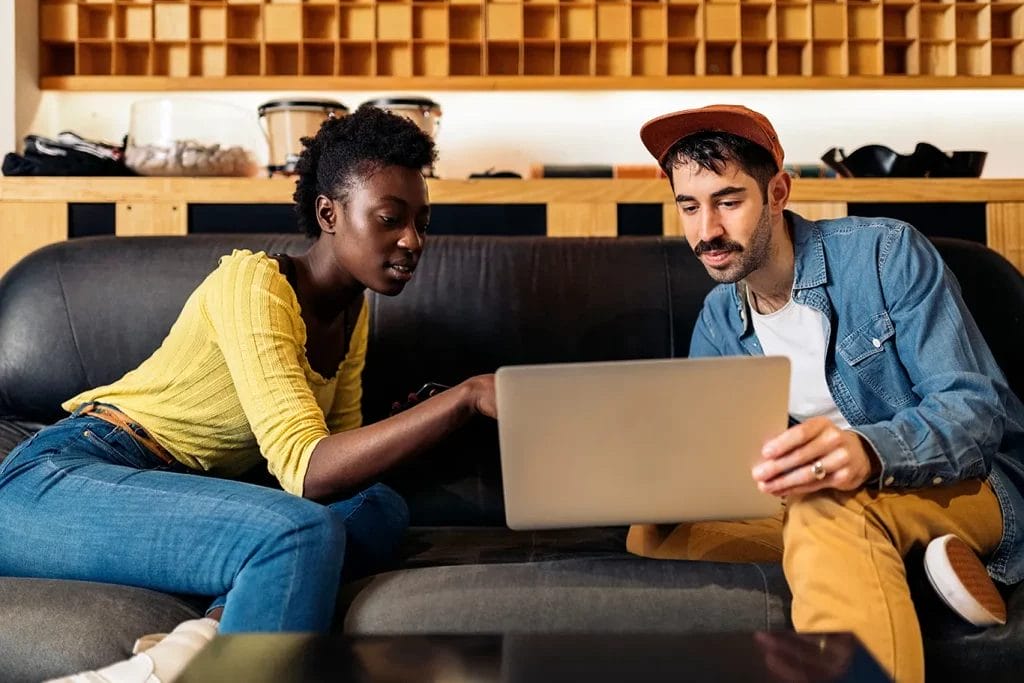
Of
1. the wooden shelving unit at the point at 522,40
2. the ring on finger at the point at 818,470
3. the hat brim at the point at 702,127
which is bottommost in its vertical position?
the ring on finger at the point at 818,470

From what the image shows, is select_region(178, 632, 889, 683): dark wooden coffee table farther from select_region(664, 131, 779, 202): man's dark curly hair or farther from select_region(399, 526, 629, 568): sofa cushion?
select_region(664, 131, 779, 202): man's dark curly hair

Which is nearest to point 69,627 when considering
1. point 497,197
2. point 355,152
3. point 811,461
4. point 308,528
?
point 308,528

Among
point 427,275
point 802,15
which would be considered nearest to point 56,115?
point 427,275

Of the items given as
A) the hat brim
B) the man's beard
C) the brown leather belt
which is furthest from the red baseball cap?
the brown leather belt

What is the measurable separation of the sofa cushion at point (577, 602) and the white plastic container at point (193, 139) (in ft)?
6.18

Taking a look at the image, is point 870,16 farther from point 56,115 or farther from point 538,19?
point 56,115

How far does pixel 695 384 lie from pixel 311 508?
564 millimetres

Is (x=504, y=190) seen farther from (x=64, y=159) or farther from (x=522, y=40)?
(x=64, y=159)

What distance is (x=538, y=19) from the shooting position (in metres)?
3.80

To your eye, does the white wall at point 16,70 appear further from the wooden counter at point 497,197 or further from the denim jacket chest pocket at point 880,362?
the denim jacket chest pocket at point 880,362

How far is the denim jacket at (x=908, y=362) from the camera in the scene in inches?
54.6

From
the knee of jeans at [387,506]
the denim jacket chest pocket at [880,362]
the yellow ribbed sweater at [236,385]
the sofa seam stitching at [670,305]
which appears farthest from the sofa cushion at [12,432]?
the denim jacket chest pocket at [880,362]

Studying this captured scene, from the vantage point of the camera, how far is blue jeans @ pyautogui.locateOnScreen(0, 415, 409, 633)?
1.33 meters

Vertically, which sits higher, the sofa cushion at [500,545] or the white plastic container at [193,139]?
the white plastic container at [193,139]
